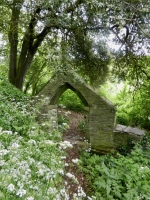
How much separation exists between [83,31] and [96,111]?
3236 mm

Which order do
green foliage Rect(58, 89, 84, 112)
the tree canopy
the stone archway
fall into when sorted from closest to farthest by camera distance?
the tree canopy → the stone archway → green foliage Rect(58, 89, 84, 112)

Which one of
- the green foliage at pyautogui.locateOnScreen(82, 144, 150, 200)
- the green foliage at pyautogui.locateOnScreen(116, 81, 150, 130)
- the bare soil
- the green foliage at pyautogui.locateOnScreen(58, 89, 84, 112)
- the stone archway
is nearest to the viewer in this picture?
the green foliage at pyautogui.locateOnScreen(82, 144, 150, 200)

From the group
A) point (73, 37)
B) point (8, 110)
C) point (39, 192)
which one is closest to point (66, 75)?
point (73, 37)

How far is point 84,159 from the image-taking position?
590 centimetres

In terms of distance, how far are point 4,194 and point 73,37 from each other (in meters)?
6.82

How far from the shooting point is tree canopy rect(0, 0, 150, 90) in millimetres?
5543

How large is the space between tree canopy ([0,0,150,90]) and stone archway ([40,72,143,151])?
27.3 inches

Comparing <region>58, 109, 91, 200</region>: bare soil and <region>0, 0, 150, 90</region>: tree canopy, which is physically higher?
<region>0, 0, 150, 90</region>: tree canopy

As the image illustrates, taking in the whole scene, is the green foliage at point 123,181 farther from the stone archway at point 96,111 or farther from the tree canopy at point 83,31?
the tree canopy at point 83,31

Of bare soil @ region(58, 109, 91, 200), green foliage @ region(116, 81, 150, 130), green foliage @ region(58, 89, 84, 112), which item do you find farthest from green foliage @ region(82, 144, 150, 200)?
green foliage @ region(58, 89, 84, 112)

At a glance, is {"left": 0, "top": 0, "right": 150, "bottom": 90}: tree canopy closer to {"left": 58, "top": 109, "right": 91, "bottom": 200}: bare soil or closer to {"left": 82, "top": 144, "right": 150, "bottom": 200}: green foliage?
{"left": 58, "top": 109, "right": 91, "bottom": 200}: bare soil

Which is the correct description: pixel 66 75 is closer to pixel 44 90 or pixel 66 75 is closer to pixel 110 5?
pixel 44 90

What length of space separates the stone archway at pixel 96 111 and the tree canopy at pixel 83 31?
693 mm

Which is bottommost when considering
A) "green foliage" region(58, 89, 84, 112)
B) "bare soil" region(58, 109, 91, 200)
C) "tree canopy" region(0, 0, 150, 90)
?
"bare soil" region(58, 109, 91, 200)
